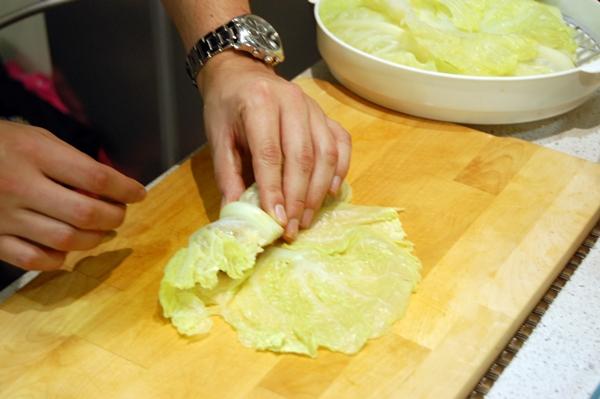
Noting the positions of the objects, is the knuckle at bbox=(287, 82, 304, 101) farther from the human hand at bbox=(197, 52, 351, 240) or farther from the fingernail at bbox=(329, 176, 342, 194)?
the fingernail at bbox=(329, 176, 342, 194)

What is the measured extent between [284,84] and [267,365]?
51 centimetres

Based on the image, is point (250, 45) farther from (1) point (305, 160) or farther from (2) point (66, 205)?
(2) point (66, 205)

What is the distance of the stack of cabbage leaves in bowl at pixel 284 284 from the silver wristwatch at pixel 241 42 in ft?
1.09

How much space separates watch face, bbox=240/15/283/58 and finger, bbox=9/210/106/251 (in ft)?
1.75

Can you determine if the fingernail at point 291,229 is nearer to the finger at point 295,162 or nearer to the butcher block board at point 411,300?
the finger at point 295,162

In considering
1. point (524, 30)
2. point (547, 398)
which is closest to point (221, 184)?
point (547, 398)

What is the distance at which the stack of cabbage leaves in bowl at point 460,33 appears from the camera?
65.5 inches

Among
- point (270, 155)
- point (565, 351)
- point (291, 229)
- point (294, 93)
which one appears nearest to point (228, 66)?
point (294, 93)

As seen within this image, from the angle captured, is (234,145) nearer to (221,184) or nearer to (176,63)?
(221,184)

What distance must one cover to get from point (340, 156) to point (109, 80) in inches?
47.2

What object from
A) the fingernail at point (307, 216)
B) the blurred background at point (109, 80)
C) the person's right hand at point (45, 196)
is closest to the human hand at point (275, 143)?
the fingernail at point (307, 216)

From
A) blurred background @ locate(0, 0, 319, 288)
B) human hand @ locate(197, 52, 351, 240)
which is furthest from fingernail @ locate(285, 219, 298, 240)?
blurred background @ locate(0, 0, 319, 288)

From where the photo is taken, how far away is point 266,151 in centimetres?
131

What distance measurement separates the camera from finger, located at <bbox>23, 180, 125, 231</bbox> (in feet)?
3.79
